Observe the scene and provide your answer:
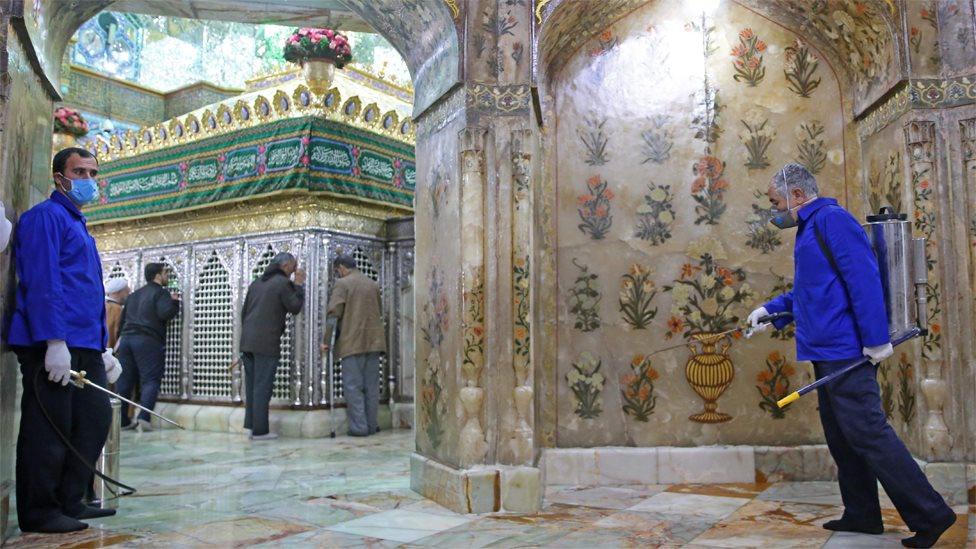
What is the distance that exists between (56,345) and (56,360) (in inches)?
2.5

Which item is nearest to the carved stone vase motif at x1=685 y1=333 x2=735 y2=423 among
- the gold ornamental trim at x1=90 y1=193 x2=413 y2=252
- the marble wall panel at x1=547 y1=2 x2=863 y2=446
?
the marble wall panel at x1=547 y1=2 x2=863 y2=446

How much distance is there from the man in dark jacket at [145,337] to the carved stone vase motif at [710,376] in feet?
17.3

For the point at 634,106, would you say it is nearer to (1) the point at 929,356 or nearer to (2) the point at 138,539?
(1) the point at 929,356

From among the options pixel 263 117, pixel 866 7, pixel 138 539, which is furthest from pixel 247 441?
pixel 866 7

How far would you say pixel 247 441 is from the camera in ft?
22.3

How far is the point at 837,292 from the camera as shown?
3.29m

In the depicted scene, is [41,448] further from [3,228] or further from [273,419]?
[273,419]

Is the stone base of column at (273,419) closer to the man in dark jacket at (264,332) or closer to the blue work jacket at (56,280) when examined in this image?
the man in dark jacket at (264,332)

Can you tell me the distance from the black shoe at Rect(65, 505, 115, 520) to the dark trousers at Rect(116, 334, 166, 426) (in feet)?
13.4

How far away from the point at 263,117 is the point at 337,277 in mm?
1713

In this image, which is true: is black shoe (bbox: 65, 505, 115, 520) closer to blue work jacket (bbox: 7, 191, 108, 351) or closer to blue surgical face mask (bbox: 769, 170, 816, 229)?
blue work jacket (bbox: 7, 191, 108, 351)

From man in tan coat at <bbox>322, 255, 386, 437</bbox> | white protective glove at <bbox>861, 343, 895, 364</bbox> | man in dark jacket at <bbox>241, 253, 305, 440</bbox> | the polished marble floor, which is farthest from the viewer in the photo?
man in tan coat at <bbox>322, 255, 386, 437</bbox>

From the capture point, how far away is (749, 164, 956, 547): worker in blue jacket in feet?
10.1

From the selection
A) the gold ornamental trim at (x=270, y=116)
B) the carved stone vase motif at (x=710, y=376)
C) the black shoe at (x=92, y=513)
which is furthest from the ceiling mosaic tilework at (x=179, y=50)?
the black shoe at (x=92, y=513)
